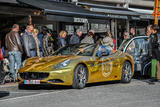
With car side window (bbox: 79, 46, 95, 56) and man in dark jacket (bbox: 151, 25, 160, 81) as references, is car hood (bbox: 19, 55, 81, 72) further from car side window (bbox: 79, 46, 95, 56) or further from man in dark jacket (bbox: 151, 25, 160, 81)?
man in dark jacket (bbox: 151, 25, 160, 81)

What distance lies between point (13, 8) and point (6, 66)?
154 inches

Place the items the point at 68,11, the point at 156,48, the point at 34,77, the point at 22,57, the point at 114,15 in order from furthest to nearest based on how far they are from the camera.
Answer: the point at 114,15
the point at 68,11
the point at 22,57
the point at 156,48
the point at 34,77

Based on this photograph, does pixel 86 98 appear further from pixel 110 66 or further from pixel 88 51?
pixel 110 66

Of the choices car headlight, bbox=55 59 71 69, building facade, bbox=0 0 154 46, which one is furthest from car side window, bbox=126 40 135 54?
car headlight, bbox=55 59 71 69

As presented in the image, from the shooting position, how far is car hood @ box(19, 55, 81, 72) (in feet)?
33.4

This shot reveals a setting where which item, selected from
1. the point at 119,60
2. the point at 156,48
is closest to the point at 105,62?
the point at 119,60

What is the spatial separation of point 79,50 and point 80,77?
3.95 ft

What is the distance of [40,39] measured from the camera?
49.1 ft

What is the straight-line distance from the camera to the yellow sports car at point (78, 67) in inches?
398

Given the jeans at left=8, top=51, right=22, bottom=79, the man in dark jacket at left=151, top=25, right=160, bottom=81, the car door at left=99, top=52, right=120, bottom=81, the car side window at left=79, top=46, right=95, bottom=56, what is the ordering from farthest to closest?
the jeans at left=8, top=51, right=22, bottom=79
the man in dark jacket at left=151, top=25, right=160, bottom=81
the car door at left=99, top=52, right=120, bottom=81
the car side window at left=79, top=46, right=95, bottom=56

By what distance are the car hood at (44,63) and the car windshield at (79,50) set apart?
55 cm

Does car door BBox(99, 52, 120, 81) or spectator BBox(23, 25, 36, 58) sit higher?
spectator BBox(23, 25, 36, 58)

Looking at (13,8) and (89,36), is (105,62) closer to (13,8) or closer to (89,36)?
(89,36)

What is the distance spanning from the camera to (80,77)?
411 inches
